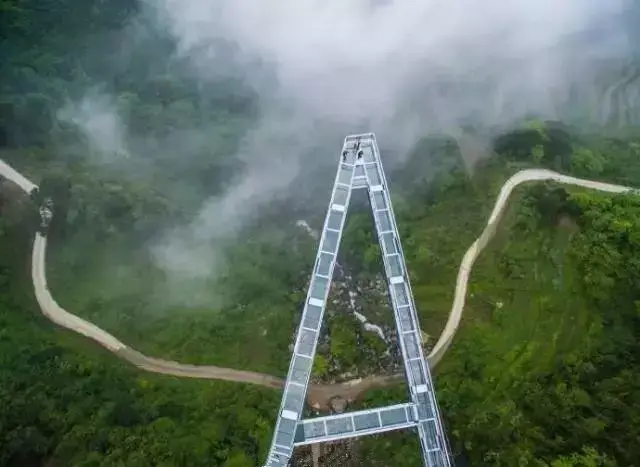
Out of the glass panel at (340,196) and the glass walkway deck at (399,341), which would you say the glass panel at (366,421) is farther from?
the glass panel at (340,196)

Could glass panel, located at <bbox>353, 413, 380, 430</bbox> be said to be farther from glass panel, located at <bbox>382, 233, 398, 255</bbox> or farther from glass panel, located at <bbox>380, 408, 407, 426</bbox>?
glass panel, located at <bbox>382, 233, 398, 255</bbox>

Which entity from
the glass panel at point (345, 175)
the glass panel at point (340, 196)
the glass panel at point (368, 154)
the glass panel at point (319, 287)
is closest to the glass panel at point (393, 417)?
the glass panel at point (319, 287)

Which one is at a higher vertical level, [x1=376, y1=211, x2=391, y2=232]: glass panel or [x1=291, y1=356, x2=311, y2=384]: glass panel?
[x1=376, y1=211, x2=391, y2=232]: glass panel

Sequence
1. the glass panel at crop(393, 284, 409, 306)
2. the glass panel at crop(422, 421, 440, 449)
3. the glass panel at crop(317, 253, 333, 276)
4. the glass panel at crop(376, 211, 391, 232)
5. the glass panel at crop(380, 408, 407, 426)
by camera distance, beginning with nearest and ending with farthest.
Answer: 1. the glass panel at crop(422, 421, 440, 449)
2. the glass panel at crop(380, 408, 407, 426)
3. the glass panel at crop(393, 284, 409, 306)
4. the glass panel at crop(317, 253, 333, 276)
5. the glass panel at crop(376, 211, 391, 232)

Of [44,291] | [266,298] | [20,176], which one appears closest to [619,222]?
[266,298]

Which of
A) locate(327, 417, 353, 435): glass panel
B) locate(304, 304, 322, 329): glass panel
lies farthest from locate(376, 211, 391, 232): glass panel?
locate(327, 417, 353, 435): glass panel

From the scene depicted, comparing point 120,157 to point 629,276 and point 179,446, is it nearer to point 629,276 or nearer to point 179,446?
point 179,446

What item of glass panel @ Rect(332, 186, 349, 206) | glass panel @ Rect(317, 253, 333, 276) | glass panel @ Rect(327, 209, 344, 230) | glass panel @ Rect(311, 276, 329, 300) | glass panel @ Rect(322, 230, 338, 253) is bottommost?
glass panel @ Rect(311, 276, 329, 300)
